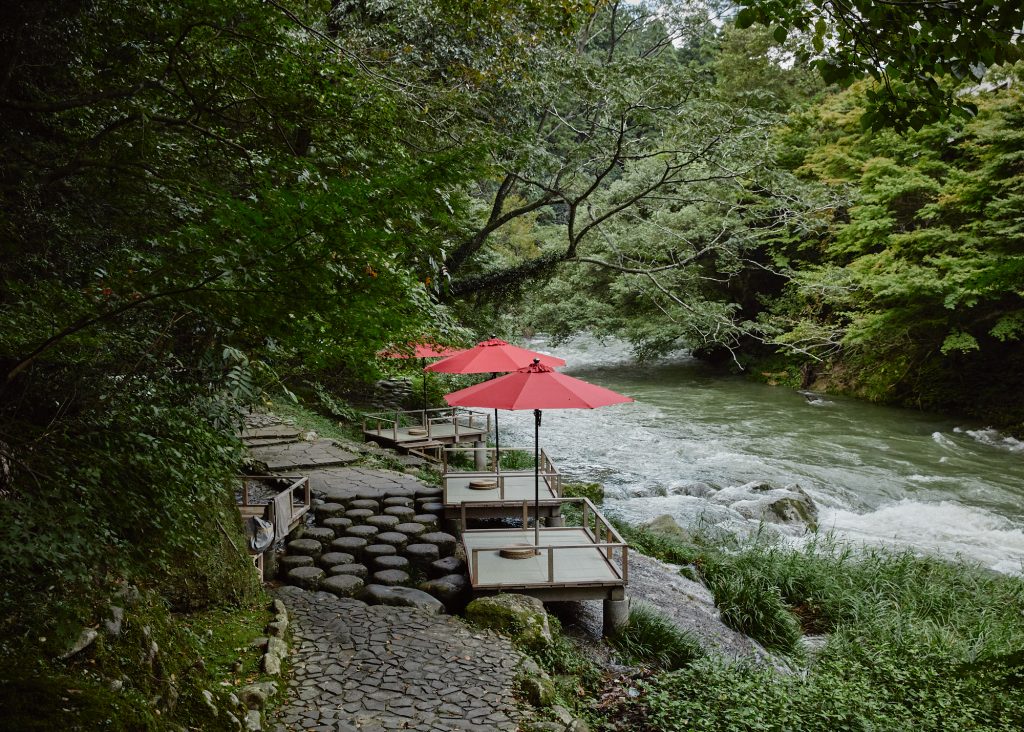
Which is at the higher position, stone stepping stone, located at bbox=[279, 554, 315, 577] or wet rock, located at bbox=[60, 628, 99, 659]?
wet rock, located at bbox=[60, 628, 99, 659]

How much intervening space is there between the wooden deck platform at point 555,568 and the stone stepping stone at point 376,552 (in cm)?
86

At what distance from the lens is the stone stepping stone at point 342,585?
684 centimetres

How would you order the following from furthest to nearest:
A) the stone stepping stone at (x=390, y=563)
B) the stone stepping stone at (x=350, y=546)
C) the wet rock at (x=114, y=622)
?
the stone stepping stone at (x=350, y=546), the stone stepping stone at (x=390, y=563), the wet rock at (x=114, y=622)

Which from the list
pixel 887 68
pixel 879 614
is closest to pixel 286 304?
pixel 887 68

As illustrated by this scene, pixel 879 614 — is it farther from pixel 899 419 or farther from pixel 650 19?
pixel 899 419

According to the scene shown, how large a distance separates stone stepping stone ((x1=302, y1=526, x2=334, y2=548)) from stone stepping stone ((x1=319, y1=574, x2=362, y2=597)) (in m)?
1.13

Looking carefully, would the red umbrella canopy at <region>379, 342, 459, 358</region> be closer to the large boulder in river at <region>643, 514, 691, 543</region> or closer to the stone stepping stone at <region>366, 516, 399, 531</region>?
the stone stepping stone at <region>366, 516, 399, 531</region>

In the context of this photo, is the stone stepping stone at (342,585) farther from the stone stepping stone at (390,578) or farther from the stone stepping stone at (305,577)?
the stone stepping stone at (390,578)

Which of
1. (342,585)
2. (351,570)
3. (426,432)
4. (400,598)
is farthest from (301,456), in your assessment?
(400,598)

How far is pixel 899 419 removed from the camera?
2000 cm

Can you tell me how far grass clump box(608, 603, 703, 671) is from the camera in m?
6.62

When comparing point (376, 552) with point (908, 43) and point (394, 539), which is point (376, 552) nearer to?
point (394, 539)

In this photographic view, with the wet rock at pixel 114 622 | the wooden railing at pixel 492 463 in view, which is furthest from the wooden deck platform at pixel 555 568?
the wet rock at pixel 114 622

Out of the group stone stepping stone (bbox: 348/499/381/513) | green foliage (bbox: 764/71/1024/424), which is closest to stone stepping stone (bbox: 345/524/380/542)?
stone stepping stone (bbox: 348/499/381/513)
